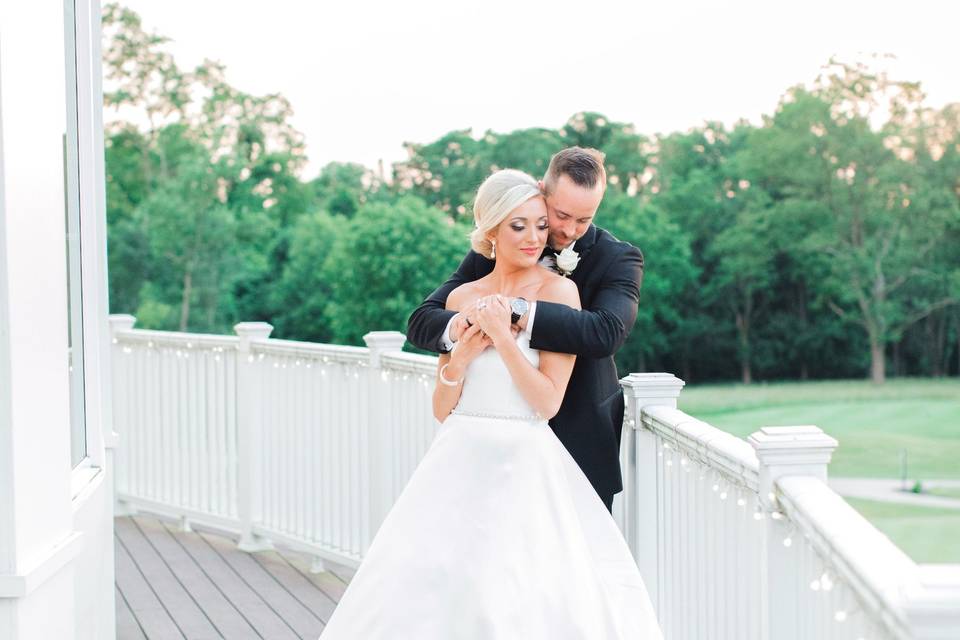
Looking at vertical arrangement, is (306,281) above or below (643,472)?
above

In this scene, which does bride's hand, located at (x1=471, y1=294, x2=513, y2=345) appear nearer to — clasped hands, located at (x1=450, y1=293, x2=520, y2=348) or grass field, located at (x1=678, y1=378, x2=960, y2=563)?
clasped hands, located at (x1=450, y1=293, x2=520, y2=348)

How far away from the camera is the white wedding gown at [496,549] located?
111 inches

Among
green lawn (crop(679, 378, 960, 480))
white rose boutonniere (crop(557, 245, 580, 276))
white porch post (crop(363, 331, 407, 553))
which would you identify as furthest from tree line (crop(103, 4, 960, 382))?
white rose boutonniere (crop(557, 245, 580, 276))

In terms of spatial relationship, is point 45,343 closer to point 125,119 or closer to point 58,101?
point 58,101

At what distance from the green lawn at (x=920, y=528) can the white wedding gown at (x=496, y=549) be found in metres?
42.8

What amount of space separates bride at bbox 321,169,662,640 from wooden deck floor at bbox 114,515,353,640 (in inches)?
78.4

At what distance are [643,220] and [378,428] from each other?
41.2m

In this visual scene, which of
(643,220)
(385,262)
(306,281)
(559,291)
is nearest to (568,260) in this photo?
(559,291)

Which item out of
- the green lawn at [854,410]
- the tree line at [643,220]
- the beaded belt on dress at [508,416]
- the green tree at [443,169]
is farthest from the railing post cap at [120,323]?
the green lawn at [854,410]

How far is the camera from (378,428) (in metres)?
5.48

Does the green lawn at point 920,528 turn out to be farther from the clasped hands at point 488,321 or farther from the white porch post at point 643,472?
the clasped hands at point 488,321

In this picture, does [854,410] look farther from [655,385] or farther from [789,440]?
[789,440]

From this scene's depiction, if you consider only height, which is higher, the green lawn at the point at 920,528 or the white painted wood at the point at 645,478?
the white painted wood at the point at 645,478

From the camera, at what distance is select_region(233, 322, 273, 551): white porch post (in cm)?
642
